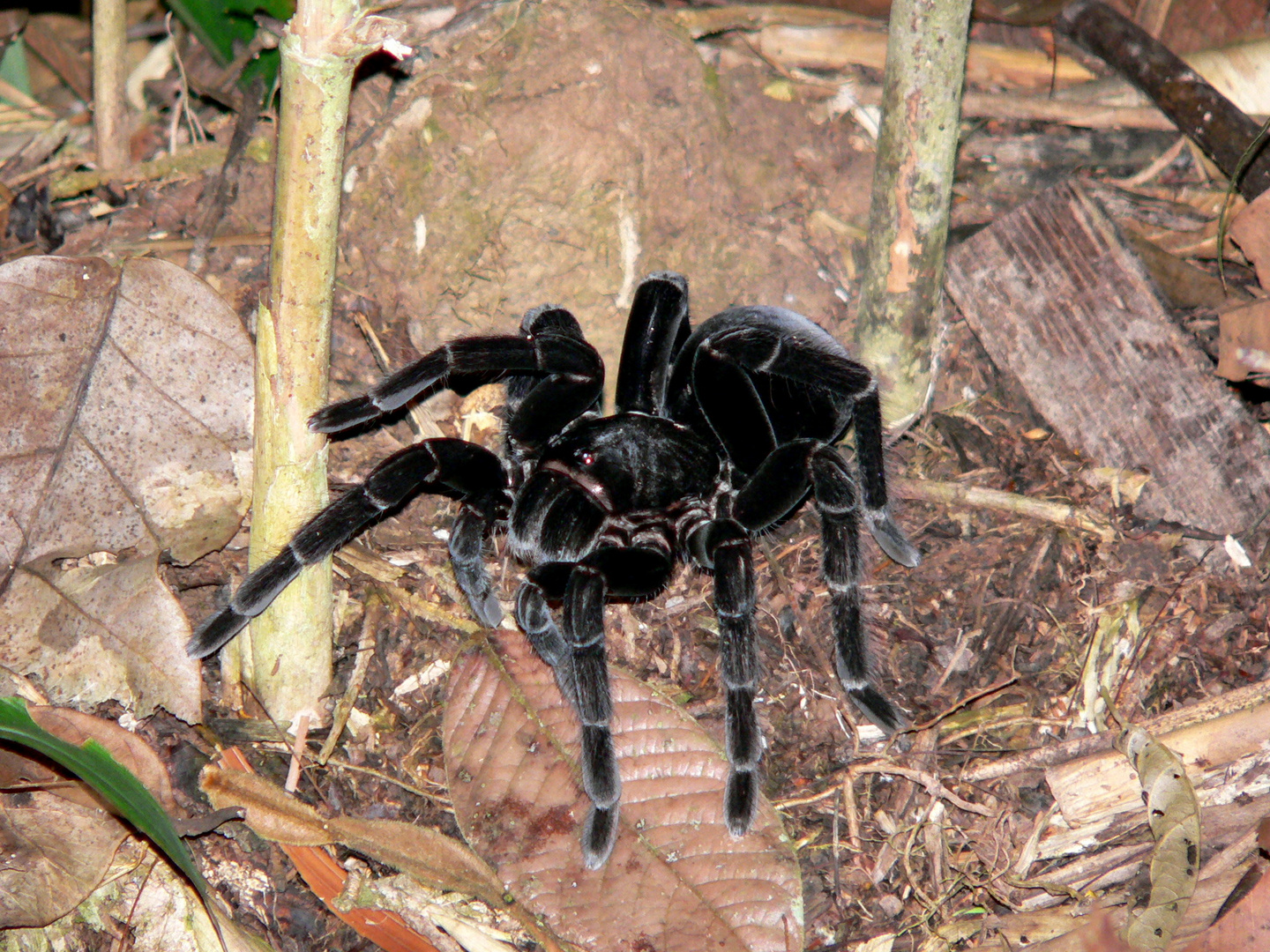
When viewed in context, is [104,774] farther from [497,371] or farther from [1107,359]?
[1107,359]

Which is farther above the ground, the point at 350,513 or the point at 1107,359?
the point at 1107,359

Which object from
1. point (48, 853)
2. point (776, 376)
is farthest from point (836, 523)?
point (48, 853)

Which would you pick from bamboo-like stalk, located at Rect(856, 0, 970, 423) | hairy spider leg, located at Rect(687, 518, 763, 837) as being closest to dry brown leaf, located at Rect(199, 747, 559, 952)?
hairy spider leg, located at Rect(687, 518, 763, 837)

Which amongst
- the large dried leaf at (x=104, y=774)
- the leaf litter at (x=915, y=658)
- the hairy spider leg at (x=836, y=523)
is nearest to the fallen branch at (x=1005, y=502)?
the leaf litter at (x=915, y=658)

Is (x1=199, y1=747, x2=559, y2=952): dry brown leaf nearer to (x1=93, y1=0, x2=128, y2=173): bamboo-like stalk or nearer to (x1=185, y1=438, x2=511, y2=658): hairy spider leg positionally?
(x1=185, y1=438, x2=511, y2=658): hairy spider leg

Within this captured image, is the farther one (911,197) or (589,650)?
(911,197)

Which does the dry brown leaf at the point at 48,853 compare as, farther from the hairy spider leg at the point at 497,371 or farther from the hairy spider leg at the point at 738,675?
the hairy spider leg at the point at 738,675
